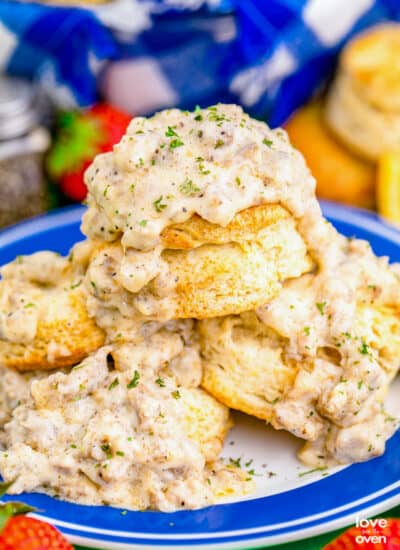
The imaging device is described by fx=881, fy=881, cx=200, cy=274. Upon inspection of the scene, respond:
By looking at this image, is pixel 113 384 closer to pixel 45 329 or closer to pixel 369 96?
pixel 45 329

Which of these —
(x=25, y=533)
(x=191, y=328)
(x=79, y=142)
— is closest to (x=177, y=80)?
(x=79, y=142)

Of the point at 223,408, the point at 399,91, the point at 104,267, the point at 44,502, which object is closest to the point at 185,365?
the point at 223,408

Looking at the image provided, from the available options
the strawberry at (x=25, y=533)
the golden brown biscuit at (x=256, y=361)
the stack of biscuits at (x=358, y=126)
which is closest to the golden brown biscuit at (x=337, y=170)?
the stack of biscuits at (x=358, y=126)

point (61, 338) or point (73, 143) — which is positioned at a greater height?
point (61, 338)

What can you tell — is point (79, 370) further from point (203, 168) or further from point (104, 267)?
Result: point (203, 168)

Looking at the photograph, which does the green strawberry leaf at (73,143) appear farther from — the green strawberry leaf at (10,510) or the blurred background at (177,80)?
the green strawberry leaf at (10,510)

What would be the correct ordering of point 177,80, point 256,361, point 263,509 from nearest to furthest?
point 263,509 < point 256,361 < point 177,80
